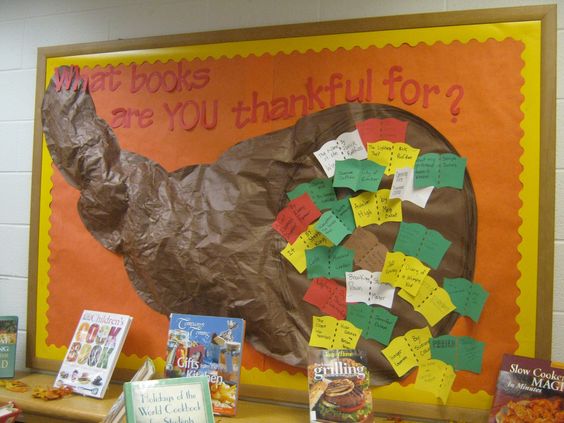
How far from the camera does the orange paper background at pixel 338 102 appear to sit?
1.38 metres

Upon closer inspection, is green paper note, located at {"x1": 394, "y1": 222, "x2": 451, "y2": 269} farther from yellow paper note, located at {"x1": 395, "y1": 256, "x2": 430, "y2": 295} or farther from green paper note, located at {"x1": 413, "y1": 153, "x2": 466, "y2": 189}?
green paper note, located at {"x1": 413, "y1": 153, "x2": 466, "y2": 189}

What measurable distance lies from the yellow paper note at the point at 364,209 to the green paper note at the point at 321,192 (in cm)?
7

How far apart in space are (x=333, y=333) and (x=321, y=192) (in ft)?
1.48

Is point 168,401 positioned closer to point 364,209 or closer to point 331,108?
point 364,209

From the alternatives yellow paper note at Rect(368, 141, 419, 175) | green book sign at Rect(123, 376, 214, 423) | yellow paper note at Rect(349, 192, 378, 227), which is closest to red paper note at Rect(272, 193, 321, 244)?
yellow paper note at Rect(349, 192, 378, 227)

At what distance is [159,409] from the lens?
3.80ft

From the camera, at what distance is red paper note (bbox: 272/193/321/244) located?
4.93ft

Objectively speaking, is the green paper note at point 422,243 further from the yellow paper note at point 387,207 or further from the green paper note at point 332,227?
the green paper note at point 332,227

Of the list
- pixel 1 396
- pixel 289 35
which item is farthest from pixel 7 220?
pixel 289 35

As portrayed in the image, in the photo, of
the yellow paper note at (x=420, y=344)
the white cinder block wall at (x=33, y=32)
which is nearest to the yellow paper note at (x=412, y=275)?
the yellow paper note at (x=420, y=344)

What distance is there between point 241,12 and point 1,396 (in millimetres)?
1540

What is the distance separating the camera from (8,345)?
170cm

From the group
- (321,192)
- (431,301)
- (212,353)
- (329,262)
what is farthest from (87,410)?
(431,301)

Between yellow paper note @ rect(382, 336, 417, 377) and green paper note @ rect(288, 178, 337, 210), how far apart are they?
1.54 ft
